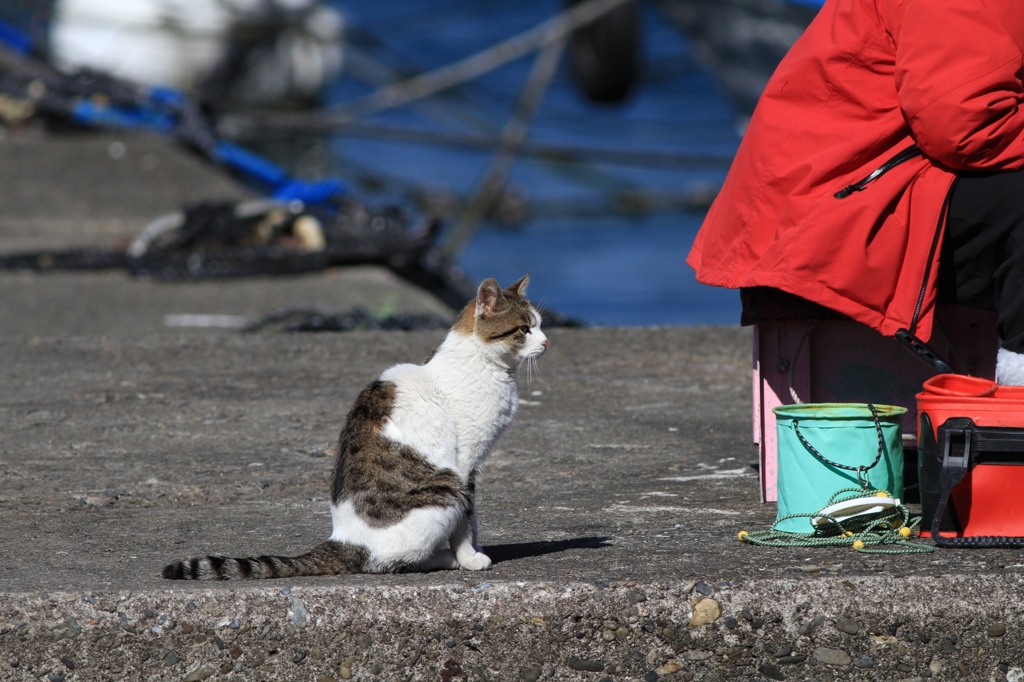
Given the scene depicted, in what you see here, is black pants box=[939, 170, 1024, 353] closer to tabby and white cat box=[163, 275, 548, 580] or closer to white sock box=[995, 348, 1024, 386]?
white sock box=[995, 348, 1024, 386]

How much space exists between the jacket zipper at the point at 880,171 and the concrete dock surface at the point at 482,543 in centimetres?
82

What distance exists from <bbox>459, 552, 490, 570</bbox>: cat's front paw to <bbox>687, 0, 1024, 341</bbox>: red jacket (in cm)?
95

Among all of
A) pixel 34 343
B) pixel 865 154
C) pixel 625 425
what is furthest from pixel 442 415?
pixel 34 343

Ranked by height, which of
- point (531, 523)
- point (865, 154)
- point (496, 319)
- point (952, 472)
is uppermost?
point (865, 154)

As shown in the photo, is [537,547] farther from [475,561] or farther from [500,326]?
[500,326]

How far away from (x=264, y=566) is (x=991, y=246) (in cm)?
183

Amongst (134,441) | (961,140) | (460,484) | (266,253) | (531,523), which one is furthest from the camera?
(266,253)

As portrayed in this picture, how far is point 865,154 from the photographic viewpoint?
2.72 m

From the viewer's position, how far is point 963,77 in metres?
2.59

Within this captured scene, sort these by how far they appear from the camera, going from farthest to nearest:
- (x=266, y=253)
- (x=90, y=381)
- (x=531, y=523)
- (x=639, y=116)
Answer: (x=639, y=116), (x=266, y=253), (x=90, y=381), (x=531, y=523)

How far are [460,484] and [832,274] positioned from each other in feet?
3.38

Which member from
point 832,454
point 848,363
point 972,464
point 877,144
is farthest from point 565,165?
point 972,464

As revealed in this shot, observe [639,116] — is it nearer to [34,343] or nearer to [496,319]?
[34,343]

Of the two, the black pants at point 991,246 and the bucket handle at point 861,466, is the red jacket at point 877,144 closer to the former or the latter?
the black pants at point 991,246
